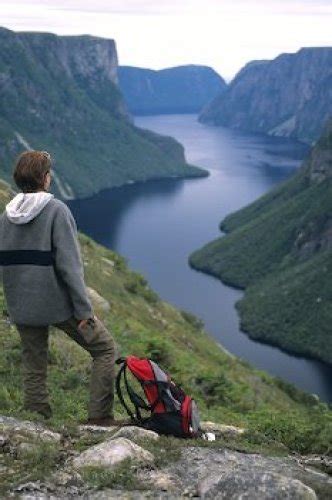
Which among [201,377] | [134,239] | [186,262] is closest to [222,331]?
[186,262]

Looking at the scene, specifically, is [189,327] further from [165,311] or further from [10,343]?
[10,343]

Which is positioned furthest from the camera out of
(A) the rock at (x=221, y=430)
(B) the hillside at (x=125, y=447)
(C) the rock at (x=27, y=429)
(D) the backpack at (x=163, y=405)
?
(A) the rock at (x=221, y=430)

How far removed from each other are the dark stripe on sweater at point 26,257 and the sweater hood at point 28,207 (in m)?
0.40

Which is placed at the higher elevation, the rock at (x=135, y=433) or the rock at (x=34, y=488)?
the rock at (x=34, y=488)

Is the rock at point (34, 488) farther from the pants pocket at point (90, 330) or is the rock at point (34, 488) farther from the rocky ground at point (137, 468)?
the pants pocket at point (90, 330)

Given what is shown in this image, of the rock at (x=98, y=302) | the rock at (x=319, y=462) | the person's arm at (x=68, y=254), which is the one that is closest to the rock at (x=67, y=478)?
the person's arm at (x=68, y=254)

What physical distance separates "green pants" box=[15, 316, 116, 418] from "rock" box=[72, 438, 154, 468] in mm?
1472

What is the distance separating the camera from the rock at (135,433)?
8982 mm

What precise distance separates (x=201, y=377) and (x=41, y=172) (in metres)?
11.7

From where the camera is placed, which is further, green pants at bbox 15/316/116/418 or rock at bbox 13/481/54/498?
green pants at bbox 15/316/116/418

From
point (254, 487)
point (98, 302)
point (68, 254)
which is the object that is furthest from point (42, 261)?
point (98, 302)

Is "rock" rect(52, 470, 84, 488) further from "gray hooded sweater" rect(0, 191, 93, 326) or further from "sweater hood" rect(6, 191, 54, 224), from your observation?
"sweater hood" rect(6, 191, 54, 224)

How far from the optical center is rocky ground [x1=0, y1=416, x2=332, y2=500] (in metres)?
7.28

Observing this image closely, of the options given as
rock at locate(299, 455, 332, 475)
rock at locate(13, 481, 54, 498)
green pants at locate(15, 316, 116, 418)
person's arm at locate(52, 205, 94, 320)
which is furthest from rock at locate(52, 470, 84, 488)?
rock at locate(299, 455, 332, 475)
